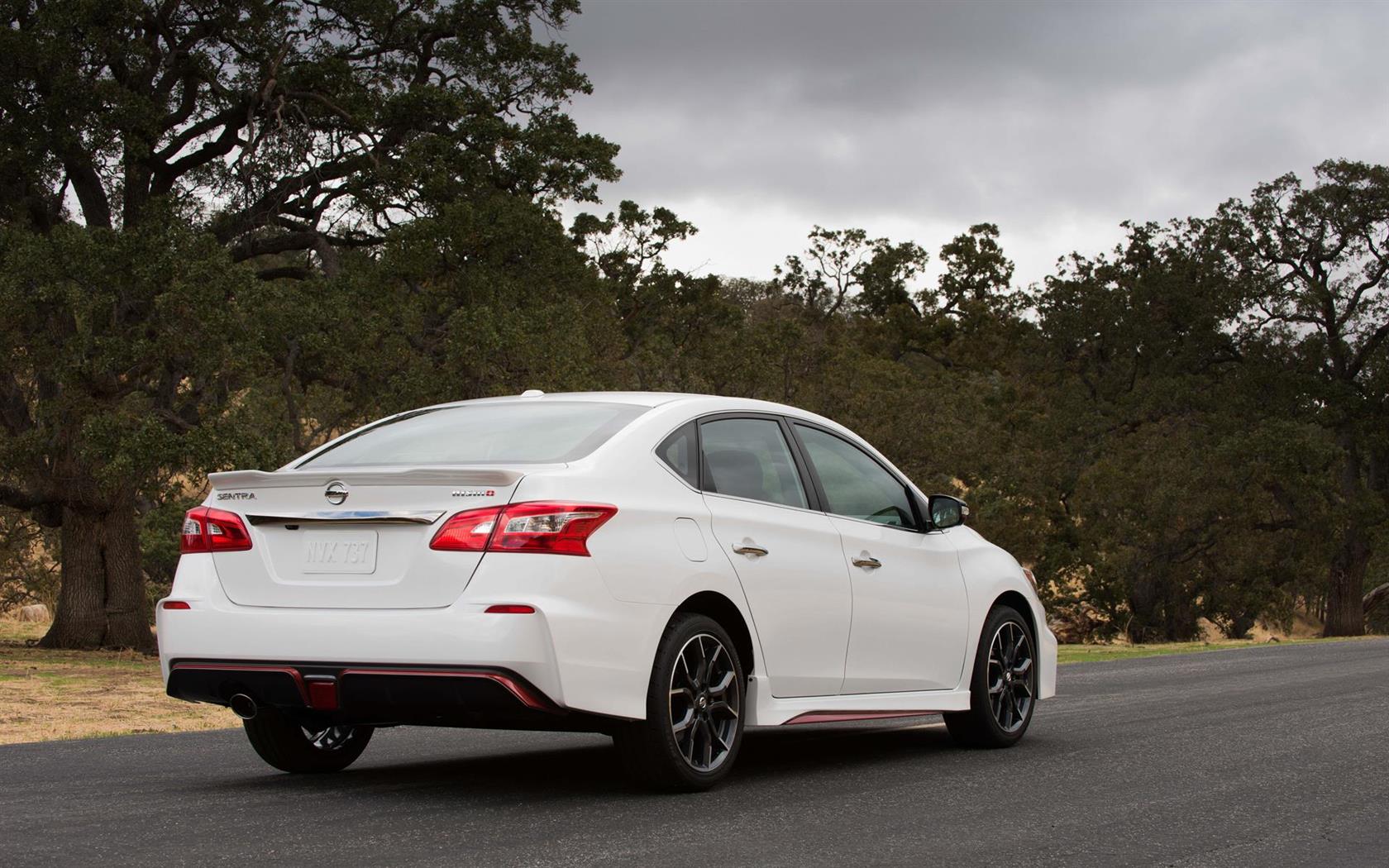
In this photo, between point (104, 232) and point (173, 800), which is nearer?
point (173, 800)

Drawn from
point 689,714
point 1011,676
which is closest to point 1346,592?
point 1011,676

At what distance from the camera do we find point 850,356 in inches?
1583

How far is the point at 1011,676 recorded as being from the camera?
27.3 ft

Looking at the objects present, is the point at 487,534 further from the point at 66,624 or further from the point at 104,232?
the point at 66,624

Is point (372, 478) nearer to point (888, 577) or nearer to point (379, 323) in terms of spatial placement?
point (888, 577)

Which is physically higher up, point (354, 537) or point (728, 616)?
point (354, 537)

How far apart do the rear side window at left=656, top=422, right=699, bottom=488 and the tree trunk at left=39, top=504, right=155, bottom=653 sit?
69.2ft

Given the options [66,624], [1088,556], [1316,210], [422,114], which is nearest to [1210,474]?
[1088,556]

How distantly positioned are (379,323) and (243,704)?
17.0 metres

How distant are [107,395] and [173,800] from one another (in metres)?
15.9

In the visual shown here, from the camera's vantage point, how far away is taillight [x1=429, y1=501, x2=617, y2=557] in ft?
18.7

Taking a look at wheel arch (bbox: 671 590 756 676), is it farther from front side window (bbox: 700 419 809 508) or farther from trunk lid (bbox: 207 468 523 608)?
trunk lid (bbox: 207 468 523 608)

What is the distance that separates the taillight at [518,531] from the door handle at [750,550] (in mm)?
935

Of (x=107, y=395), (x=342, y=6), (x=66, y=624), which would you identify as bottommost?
(x=66, y=624)
